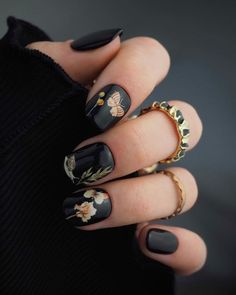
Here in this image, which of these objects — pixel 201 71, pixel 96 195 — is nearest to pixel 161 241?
pixel 96 195

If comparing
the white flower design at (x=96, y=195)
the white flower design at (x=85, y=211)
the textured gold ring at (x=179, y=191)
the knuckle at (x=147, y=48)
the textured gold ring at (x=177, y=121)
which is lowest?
the white flower design at (x=85, y=211)

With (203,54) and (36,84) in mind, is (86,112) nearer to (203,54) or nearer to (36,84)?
(36,84)

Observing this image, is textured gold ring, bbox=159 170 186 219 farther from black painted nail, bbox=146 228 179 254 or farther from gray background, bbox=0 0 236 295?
gray background, bbox=0 0 236 295

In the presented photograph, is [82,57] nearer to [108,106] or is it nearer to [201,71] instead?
[108,106]

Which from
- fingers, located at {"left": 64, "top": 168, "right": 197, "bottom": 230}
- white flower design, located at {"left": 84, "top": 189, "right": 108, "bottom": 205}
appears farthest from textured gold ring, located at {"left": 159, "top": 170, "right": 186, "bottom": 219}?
white flower design, located at {"left": 84, "top": 189, "right": 108, "bottom": 205}

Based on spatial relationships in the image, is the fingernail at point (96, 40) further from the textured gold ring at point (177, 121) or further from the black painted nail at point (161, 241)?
the black painted nail at point (161, 241)

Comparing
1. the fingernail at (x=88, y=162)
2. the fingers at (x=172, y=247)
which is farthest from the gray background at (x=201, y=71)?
the fingernail at (x=88, y=162)

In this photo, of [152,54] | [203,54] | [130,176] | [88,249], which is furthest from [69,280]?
[203,54]
